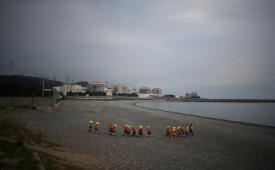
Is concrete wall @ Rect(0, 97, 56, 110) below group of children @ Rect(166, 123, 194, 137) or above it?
above

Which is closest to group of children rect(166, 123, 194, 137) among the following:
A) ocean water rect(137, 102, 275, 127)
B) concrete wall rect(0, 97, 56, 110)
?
ocean water rect(137, 102, 275, 127)

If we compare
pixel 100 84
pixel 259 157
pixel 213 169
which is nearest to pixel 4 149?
pixel 213 169

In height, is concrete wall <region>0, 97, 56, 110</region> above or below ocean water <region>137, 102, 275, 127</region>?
above

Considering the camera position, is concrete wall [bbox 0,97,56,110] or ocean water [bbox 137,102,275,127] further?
ocean water [bbox 137,102,275,127]

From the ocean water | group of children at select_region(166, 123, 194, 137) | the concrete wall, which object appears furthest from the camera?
the ocean water

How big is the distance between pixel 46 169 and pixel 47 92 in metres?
66.0

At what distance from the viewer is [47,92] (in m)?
69.3

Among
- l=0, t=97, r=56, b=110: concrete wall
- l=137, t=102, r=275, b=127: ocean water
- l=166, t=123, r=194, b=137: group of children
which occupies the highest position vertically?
l=0, t=97, r=56, b=110: concrete wall

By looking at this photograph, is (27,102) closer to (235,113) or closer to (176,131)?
(176,131)

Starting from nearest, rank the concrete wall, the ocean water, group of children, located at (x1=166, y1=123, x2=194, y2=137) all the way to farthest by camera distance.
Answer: group of children, located at (x1=166, y1=123, x2=194, y2=137)
the concrete wall
the ocean water

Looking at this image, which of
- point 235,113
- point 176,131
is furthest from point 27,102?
point 235,113

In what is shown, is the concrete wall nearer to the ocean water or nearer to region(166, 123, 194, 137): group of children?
region(166, 123, 194, 137): group of children

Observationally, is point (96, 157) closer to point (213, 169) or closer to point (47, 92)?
point (213, 169)

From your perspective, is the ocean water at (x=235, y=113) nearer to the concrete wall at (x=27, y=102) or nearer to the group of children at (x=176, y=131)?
the group of children at (x=176, y=131)
